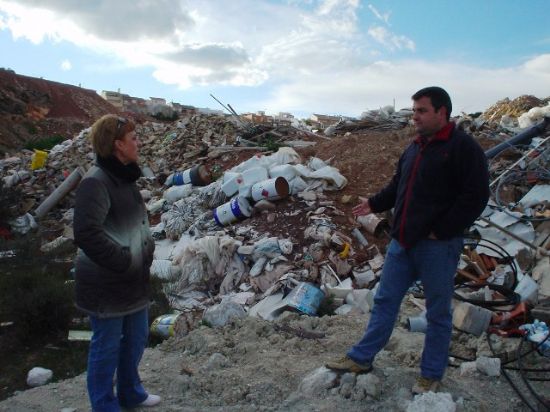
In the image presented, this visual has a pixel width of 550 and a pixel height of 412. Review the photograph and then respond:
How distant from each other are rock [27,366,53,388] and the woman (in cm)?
159

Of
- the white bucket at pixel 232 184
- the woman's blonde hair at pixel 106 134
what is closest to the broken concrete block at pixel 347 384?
the woman's blonde hair at pixel 106 134

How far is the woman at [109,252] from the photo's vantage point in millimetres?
2469

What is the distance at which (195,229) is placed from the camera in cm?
761

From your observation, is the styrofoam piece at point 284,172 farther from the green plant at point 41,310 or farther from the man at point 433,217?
the man at point 433,217

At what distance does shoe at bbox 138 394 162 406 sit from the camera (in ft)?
10.2

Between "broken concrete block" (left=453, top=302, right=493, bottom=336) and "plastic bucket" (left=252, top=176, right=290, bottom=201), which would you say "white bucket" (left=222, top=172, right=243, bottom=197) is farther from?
"broken concrete block" (left=453, top=302, right=493, bottom=336)

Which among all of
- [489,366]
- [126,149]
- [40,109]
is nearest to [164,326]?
[126,149]

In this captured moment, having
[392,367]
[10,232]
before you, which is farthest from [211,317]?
[10,232]

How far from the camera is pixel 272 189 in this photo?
740cm

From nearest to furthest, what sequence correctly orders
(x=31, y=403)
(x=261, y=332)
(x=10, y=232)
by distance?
(x=31, y=403) < (x=261, y=332) < (x=10, y=232)

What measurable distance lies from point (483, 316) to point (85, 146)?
1452 cm

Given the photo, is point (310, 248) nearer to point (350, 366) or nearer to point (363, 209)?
point (363, 209)

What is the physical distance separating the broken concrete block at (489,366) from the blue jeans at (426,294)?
1.87 ft

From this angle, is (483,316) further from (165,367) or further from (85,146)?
(85,146)
